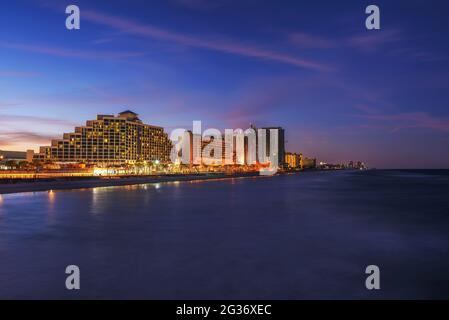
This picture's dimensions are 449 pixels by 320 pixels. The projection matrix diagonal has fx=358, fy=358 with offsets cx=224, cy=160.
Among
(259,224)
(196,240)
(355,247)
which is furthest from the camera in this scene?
(259,224)

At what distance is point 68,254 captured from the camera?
13680 millimetres

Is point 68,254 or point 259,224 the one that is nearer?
point 68,254

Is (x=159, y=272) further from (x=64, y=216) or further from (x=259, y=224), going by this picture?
(x=64, y=216)

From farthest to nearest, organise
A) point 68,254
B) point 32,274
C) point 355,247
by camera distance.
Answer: point 355,247, point 68,254, point 32,274
